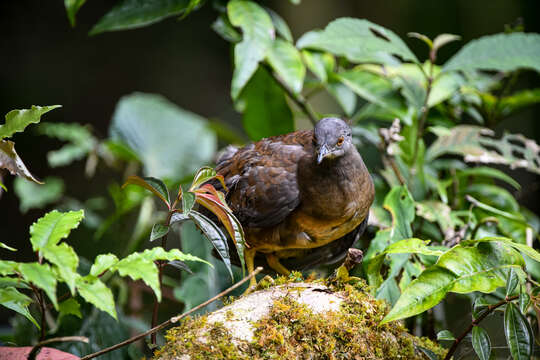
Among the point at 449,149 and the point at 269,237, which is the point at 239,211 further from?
the point at 449,149

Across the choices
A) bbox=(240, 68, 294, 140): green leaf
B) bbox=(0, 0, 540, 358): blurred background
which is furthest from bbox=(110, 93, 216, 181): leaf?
bbox=(240, 68, 294, 140): green leaf

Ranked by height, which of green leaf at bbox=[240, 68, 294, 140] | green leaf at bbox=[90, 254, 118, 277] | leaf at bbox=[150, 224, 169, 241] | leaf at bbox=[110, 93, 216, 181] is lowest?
leaf at bbox=[110, 93, 216, 181]

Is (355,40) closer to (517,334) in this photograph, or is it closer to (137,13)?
(137,13)

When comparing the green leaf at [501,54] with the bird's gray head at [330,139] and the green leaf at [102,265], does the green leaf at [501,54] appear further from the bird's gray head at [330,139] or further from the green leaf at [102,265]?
the green leaf at [102,265]

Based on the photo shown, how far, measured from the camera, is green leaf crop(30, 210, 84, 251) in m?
1.13

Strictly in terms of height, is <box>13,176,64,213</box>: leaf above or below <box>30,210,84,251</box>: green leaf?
below

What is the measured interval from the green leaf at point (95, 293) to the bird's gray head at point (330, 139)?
84 cm

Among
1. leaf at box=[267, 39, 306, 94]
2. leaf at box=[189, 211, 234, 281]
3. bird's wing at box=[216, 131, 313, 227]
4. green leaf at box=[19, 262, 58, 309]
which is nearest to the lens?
green leaf at box=[19, 262, 58, 309]

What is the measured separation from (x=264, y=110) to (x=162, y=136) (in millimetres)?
1096

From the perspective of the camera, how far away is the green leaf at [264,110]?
266 cm

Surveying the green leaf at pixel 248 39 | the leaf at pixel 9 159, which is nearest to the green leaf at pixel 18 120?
the leaf at pixel 9 159

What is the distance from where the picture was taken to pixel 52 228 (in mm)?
1180

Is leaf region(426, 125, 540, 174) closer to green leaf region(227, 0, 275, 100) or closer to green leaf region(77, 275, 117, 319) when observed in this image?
green leaf region(227, 0, 275, 100)

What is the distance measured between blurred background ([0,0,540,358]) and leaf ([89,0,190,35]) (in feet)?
5.75
